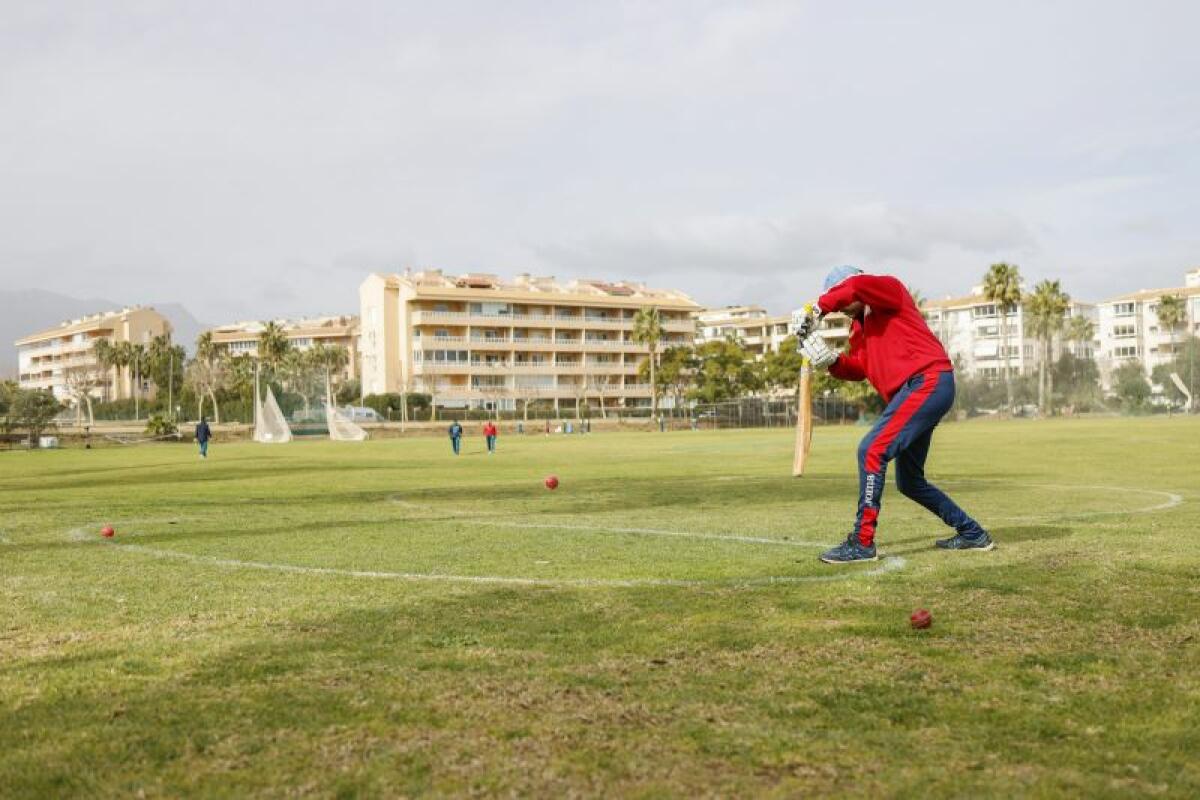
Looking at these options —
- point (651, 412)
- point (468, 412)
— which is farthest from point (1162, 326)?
point (468, 412)

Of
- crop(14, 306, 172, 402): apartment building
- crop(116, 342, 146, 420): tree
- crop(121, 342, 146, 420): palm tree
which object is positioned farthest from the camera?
crop(14, 306, 172, 402): apartment building

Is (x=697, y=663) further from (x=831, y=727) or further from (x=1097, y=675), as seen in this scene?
(x=1097, y=675)

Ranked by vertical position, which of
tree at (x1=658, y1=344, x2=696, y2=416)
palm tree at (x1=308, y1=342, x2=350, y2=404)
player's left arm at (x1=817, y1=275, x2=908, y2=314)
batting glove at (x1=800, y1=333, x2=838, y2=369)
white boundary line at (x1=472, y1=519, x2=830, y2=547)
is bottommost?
white boundary line at (x1=472, y1=519, x2=830, y2=547)

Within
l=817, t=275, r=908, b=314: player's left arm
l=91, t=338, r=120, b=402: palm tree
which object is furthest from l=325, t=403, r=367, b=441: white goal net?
l=91, t=338, r=120, b=402: palm tree

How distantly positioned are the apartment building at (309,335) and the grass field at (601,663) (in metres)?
158

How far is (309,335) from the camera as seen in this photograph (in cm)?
17275

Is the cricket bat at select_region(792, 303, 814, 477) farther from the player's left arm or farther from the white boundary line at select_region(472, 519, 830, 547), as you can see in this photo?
the white boundary line at select_region(472, 519, 830, 547)

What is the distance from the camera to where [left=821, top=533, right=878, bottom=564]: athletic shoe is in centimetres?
939

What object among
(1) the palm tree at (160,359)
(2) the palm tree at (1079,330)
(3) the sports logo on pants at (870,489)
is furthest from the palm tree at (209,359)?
(3) the sports logo on pants at (870,489)

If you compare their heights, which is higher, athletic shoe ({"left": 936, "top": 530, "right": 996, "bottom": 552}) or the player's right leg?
the player's right leg

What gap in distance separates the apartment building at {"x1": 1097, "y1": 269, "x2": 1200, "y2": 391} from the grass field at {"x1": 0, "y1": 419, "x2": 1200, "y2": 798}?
146m

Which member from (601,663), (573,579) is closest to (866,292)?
(573,579)

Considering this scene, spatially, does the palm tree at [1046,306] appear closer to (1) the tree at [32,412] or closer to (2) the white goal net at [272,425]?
(2) the white goal net at [272,425]

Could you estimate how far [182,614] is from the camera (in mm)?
7336
